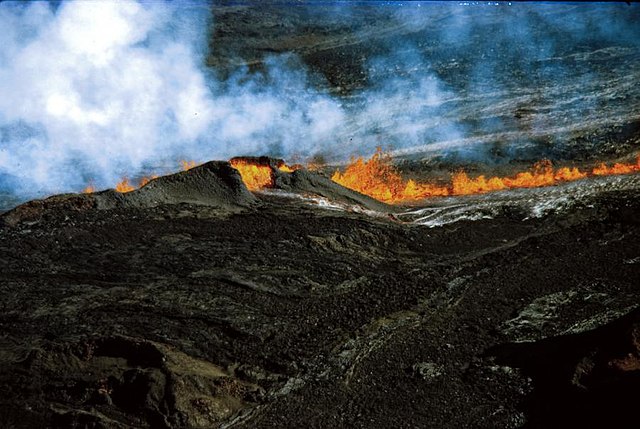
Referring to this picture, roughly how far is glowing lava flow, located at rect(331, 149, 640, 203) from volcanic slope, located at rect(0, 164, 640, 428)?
7.48 ft

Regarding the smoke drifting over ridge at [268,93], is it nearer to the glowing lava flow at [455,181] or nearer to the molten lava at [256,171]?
the glowing lava flow at [455,181]

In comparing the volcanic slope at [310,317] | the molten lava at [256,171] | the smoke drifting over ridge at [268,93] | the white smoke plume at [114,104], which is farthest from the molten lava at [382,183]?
the white smoke plume at [114,104]

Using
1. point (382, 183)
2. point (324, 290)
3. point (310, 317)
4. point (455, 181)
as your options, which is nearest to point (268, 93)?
point (382, 183)

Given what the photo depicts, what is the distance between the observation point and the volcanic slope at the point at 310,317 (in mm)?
7301

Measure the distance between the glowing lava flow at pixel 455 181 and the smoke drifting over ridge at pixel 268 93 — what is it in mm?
1413

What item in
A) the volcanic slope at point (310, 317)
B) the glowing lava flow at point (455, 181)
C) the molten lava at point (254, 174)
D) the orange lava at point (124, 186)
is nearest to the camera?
the volcanic slope at point (310, 317)

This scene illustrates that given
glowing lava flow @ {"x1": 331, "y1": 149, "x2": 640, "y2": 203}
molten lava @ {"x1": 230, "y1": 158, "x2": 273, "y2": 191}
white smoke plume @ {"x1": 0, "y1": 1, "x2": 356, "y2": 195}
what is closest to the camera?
molten lava @ {"x1": 230, "y1": 158, "x2": 273, "y2": 191}

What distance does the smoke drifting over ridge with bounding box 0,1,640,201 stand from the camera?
16.2m

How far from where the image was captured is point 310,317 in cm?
892

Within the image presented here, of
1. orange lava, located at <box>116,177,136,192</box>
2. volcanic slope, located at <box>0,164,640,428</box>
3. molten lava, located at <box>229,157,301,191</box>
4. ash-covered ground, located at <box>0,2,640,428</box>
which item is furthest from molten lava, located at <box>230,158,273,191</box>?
orange lava, located at <box>116,177,136,192</box>

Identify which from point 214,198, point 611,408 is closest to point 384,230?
point 214,198

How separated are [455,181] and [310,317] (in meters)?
7.23

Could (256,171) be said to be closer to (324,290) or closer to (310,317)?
(324,290)

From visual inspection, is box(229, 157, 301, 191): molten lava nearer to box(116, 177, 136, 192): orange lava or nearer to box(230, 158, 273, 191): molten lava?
box(230, 158, 273, 191): molten lava
